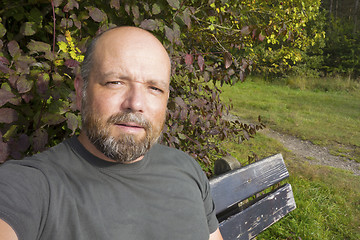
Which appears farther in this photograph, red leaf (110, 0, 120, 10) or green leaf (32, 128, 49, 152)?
red leaf (110, 0, 120, 10)

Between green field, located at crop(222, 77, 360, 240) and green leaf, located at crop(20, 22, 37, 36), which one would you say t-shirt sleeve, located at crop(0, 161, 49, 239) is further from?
green field, located at crop(222, 77, 360, 240)

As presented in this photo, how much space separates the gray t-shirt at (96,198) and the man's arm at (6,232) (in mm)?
13

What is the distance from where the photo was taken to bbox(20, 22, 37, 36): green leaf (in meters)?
1.74

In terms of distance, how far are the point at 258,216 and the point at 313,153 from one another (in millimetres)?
4951

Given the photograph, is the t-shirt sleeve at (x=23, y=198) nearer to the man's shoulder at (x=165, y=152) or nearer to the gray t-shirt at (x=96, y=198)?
the gray t-shirt at (x=96, y=198)

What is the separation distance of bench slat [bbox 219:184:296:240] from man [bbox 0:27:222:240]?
549mm

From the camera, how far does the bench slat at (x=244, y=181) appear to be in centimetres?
198

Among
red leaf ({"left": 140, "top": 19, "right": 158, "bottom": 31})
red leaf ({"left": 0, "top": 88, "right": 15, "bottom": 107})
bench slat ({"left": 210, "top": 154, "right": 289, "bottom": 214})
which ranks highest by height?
red leaf ({"left": 140, "top": 19, "right": 158, "bottom": 31})

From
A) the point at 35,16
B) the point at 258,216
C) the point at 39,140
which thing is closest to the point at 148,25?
the point at 35,16

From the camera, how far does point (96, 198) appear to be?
1.23m

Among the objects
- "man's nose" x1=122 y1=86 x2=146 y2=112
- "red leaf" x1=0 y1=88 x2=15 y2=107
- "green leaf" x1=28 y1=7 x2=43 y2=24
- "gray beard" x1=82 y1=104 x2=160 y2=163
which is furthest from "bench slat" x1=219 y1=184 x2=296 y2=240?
"green leaf" x1=28 y1=7 x2=43 y2=24

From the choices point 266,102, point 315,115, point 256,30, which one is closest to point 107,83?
point 256,30

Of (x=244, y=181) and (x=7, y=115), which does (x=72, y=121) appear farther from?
(x=244, y=181)

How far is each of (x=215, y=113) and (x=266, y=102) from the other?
8.85 metres
